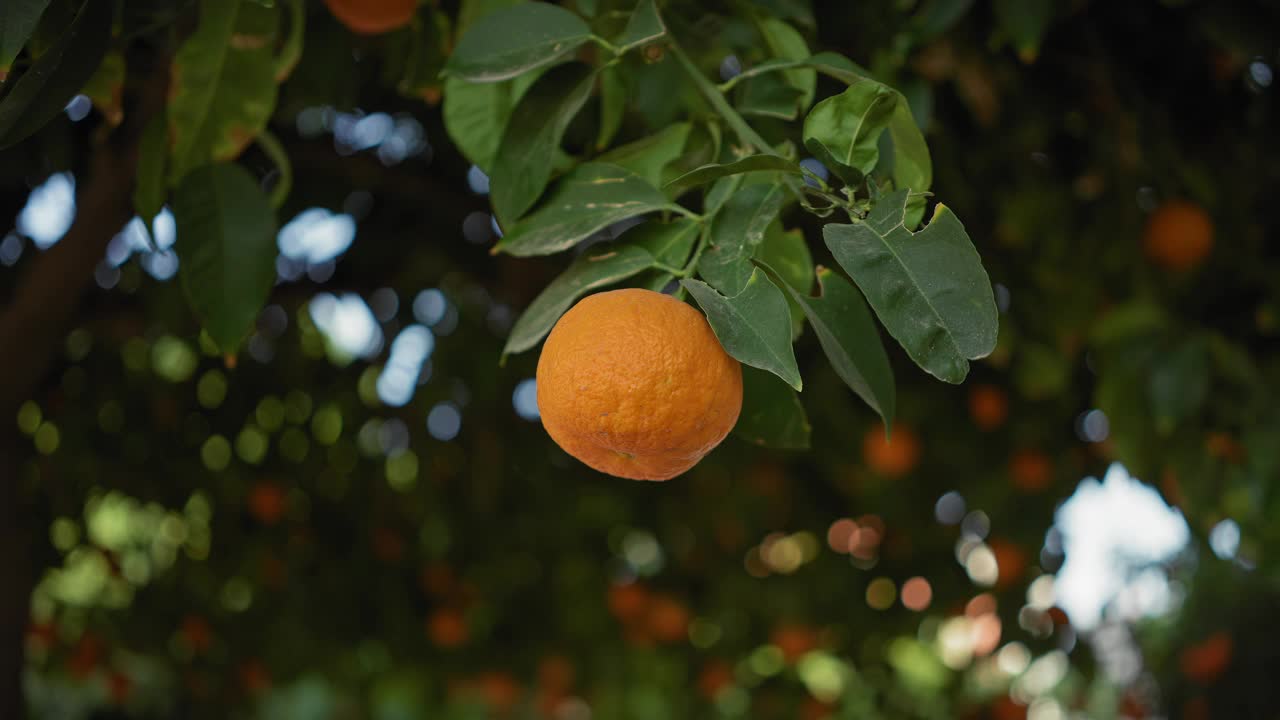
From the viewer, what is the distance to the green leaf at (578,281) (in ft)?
2.41

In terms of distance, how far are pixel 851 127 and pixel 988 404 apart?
1775mm

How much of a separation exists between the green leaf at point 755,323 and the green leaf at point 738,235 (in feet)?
0.05

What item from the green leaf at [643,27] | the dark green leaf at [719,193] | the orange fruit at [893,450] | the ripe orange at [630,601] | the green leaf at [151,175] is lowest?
the ripe orange at [630,601]

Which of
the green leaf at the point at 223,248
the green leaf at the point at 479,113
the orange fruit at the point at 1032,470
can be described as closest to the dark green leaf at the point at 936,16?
the green leaf at the point at 479,113

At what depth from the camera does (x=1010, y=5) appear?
123 cm

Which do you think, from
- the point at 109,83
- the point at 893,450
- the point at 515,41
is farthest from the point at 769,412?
the point at 893,450

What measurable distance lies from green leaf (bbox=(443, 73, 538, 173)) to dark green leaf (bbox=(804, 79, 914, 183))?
0.31m

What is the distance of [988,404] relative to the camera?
→ 2328mm

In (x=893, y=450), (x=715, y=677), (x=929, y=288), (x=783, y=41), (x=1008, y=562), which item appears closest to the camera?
(x=929, y=288)

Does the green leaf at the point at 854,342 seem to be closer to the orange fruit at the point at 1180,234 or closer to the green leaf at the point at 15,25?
the green leaf at the point at 15,25

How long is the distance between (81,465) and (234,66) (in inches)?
83.7

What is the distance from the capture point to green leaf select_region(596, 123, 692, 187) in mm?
868

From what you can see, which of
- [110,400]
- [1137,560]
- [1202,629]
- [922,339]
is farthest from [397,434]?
[1202,629]

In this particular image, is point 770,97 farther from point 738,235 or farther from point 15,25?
point 15,25
